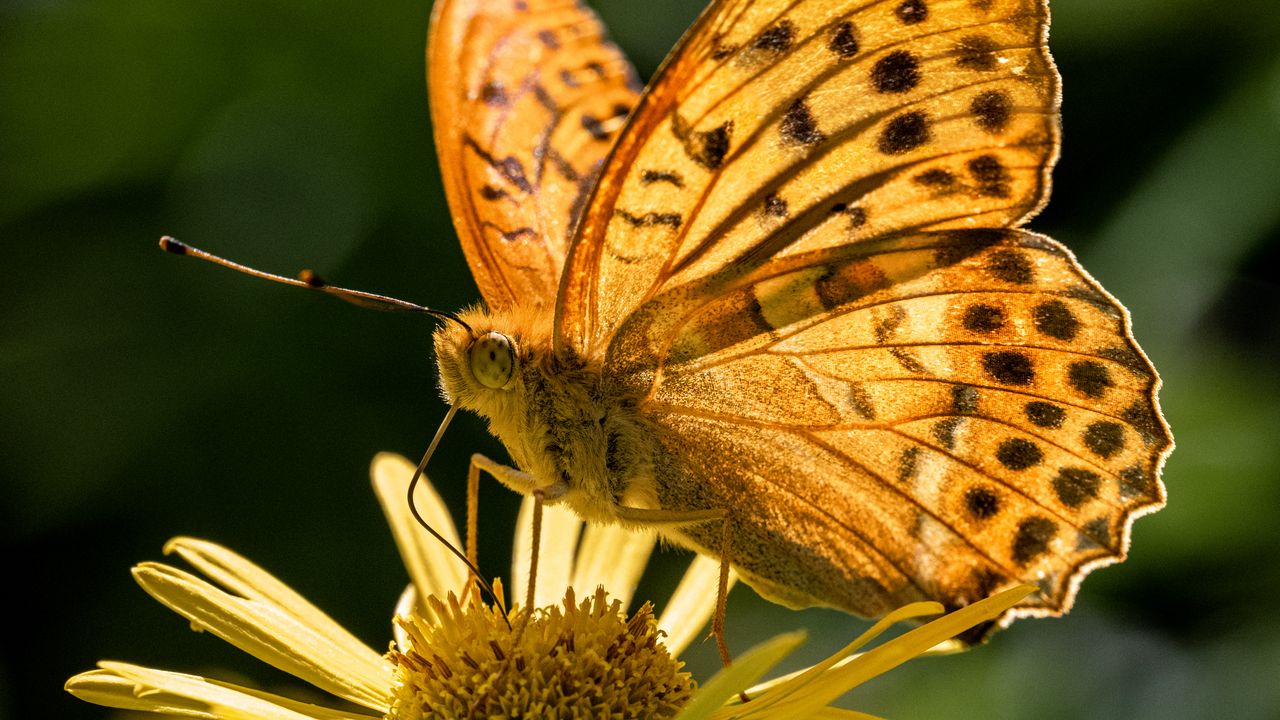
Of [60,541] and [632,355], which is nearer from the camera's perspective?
[632,355]

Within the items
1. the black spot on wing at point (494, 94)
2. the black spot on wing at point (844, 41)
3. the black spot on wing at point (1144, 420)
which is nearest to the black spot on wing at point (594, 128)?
the black spot on wing at point (494, 94)

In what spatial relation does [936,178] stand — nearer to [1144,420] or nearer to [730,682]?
[1144,420]

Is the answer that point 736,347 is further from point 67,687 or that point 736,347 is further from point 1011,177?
point 67,687

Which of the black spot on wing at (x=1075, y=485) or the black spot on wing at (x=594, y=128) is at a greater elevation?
the black spot on wing at (x=594, y=128)

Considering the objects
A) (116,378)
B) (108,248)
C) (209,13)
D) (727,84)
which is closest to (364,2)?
(209,13)

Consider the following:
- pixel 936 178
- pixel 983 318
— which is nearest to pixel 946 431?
pixel 983 318

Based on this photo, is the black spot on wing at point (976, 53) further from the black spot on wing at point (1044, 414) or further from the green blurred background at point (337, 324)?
the green blurred background at point (337, 324)

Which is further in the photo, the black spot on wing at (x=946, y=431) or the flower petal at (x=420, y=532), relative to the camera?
the flower petal at (x=420, y=532)
